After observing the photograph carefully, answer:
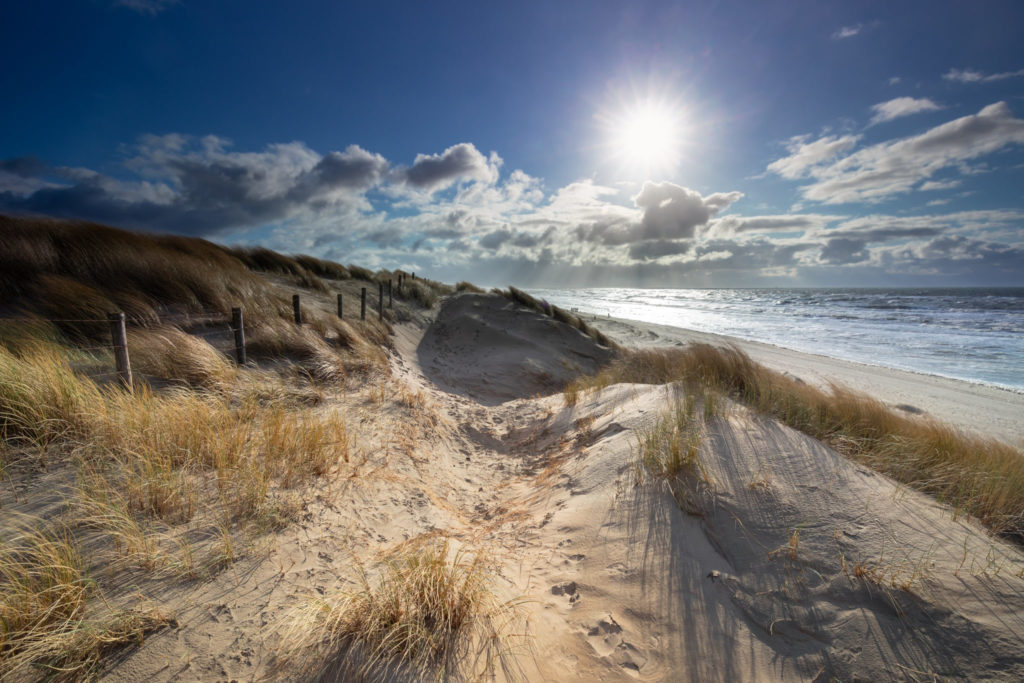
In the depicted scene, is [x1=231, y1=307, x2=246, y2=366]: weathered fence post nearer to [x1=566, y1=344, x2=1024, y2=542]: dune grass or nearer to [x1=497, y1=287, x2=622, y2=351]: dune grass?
[x1=566, y1=344, x2=1024, y2=542]: dune grass

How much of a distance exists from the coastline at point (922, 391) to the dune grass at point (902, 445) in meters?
1.41

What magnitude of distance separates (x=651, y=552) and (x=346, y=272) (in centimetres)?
2079

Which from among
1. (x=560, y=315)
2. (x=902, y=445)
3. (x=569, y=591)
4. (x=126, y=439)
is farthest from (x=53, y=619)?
(x=560, y=315)

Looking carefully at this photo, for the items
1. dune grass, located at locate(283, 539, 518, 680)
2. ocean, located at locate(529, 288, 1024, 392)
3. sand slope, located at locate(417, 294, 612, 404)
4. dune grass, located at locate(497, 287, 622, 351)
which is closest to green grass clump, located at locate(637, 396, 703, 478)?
dune grass, located at locate(283, 539, 518, 680)

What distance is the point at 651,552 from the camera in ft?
9.81

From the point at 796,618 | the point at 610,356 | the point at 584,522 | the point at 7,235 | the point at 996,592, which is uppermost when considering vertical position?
the point at 7,235

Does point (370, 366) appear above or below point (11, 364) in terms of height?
below

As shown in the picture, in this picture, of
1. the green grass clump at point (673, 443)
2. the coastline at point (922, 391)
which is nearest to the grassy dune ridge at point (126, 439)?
the green grass clump at point (673, 443)

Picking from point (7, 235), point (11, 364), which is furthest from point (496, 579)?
point (7, 235)

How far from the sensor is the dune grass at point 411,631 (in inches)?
76.7

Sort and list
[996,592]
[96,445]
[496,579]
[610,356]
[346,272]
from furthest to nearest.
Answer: [346,272]
[610,356]
[96,445]
[496,579]
[996,592]

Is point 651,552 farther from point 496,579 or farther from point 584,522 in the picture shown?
point 496,579

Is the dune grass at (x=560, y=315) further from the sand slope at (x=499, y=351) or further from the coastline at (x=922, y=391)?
the coastline at (x=922, y=391)

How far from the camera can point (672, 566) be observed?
2848 mm
